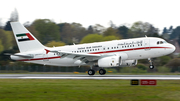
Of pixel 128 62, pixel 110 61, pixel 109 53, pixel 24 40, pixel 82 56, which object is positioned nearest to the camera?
pixel 110 61

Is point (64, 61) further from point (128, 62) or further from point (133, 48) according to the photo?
point (133, 48)

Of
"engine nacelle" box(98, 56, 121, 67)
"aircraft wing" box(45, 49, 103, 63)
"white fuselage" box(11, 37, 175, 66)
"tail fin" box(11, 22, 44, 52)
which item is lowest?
"engine nacelle" box(98, 56, 121, 67)

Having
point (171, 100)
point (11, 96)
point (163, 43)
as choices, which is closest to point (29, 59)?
point (163, 43)

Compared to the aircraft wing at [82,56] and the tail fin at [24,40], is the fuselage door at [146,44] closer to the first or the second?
the aircraft wing at [82,56]

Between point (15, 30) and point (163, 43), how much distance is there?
22.0m

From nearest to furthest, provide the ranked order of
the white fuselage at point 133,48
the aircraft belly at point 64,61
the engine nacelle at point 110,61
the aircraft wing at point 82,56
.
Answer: the engine nacelle at point 110,61 → the aircraft wing at point 82,56 → the white fuselage at point 133,48 → the aircraft belly at point 64,61

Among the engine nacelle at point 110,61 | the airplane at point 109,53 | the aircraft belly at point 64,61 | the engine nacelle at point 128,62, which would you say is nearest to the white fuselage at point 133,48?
the airplane at point 109,53

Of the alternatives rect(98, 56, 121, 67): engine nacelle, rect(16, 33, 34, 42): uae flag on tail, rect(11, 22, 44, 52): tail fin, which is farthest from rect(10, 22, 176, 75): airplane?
rect(16, 33, 34, 42): uae flag on tail

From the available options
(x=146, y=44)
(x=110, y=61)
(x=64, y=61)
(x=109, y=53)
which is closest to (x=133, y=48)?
(x=146, y=44)

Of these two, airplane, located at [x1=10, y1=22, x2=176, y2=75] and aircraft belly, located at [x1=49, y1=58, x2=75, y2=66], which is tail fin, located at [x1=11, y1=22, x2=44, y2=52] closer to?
airplane, located at [x1=10, y1=22, x2=176, y2=75]

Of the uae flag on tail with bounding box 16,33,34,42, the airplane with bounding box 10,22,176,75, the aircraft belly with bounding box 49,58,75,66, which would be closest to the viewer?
the airplane with bounding box 10,22,176,75

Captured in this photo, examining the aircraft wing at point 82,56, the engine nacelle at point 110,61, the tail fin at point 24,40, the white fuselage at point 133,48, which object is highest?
the tail fin at point 24,40

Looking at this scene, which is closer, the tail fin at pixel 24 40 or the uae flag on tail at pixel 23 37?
the tail fin at pixel 24 40

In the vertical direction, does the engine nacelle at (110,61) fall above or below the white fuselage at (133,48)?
below
